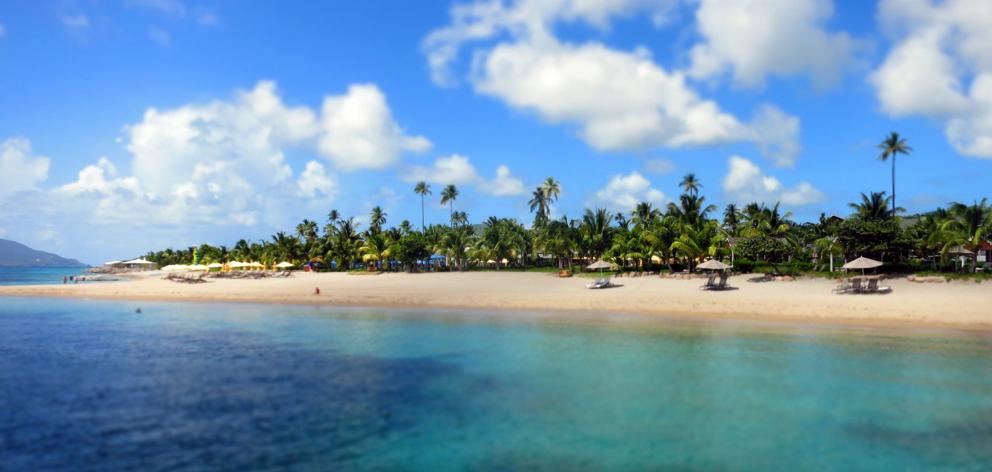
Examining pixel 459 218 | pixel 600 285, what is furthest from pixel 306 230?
pixel 600 285

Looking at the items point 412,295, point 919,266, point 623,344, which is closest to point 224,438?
point 623,344

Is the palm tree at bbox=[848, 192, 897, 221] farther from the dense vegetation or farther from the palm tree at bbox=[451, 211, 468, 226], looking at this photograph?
the palm tree at bbox=[451, 211, 468, 226]

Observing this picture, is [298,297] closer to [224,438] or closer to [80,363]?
[80,363]

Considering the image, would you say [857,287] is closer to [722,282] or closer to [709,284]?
[722,282]

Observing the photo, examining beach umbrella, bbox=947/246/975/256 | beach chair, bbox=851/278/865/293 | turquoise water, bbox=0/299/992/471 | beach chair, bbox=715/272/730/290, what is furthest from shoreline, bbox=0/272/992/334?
beach umbrella, bbox=947/246/975/256

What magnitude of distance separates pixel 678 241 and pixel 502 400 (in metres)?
34.0

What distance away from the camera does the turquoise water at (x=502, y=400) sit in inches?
428

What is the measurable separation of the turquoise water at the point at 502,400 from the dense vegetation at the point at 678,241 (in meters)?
18.6

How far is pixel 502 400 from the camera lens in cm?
1498

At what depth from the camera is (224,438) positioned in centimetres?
1177

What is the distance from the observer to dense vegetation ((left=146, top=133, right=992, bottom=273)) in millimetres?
41281

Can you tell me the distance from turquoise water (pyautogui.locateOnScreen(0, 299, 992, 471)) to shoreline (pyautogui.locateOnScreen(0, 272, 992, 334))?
4.03m

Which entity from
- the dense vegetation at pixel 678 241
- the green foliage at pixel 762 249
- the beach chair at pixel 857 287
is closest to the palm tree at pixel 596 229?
the dense vegetation at pixel 678 241

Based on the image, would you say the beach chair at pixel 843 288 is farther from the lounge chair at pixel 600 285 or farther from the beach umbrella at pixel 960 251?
the lounge chair at pixel 600 285
